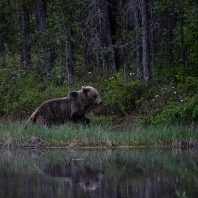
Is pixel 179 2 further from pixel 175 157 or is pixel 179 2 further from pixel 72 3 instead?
pixel 175 157

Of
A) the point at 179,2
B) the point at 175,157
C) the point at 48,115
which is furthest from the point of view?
the point at 179,2

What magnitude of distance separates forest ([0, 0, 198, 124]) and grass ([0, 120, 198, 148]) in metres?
2.03

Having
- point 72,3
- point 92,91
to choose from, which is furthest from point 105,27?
point 92,91

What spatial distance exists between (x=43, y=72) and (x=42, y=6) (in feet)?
11.0

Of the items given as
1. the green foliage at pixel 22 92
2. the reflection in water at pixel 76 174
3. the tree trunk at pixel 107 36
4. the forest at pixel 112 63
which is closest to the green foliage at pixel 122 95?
the forest at pixel 112 63

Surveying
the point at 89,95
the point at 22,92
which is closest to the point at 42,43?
the point at 22,92

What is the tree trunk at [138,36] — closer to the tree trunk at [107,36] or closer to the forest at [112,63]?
the forest at [112,63]

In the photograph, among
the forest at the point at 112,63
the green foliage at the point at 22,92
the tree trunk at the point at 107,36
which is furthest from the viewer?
the tree trunk at the point at 107,36

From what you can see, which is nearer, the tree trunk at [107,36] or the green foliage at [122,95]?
the green foliage at [122,95]

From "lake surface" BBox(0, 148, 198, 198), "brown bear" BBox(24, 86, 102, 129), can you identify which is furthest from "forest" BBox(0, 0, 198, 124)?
"lake surface" BBox(0, 148, 198, 198)

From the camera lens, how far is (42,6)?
2838 centimetres

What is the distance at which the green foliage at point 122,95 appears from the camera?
70.4ft

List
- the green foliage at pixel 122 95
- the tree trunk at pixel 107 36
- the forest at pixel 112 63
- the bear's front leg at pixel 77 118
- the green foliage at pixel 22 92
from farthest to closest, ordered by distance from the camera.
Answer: the tree trunk at pixel 107 36, the green foliage at pixel 22 92, the green foliage at pixel 122 95, the forest at pixel 112 63, the bear's front leg at pixel 77 118

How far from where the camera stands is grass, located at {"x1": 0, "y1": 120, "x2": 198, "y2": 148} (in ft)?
52.3
